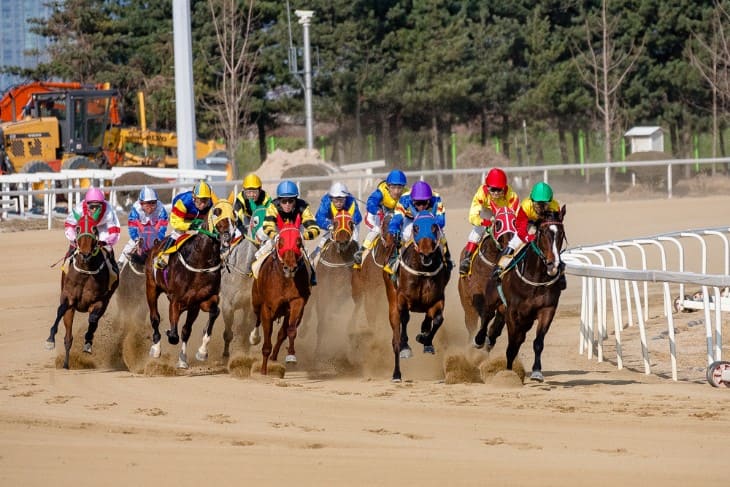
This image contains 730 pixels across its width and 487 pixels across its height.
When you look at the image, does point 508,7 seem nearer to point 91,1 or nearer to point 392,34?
point 392,34

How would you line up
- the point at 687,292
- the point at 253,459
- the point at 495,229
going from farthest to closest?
1. the point at 687,292
2. the point at 495,229
3. the point at 253,459

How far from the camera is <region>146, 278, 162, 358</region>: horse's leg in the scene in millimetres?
13406

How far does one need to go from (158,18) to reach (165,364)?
38.5m

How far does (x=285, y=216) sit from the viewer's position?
41.1ft

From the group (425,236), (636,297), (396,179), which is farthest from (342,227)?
(636,297)

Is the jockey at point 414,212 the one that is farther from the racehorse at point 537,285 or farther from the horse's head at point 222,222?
the horse's head at point 222,222

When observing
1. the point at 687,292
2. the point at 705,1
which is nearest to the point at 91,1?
the point at 705,1

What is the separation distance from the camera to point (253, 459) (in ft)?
26.4

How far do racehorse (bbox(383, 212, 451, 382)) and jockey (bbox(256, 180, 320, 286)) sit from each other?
2.90 feet

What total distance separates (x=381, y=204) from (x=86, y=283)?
3092 millimetres

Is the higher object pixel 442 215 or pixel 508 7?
pixel 508 7

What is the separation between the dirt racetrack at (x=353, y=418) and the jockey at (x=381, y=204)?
831mm

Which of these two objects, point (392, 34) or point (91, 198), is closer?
point (91, 198)

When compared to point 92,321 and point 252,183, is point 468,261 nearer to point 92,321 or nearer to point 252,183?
point 252,183
